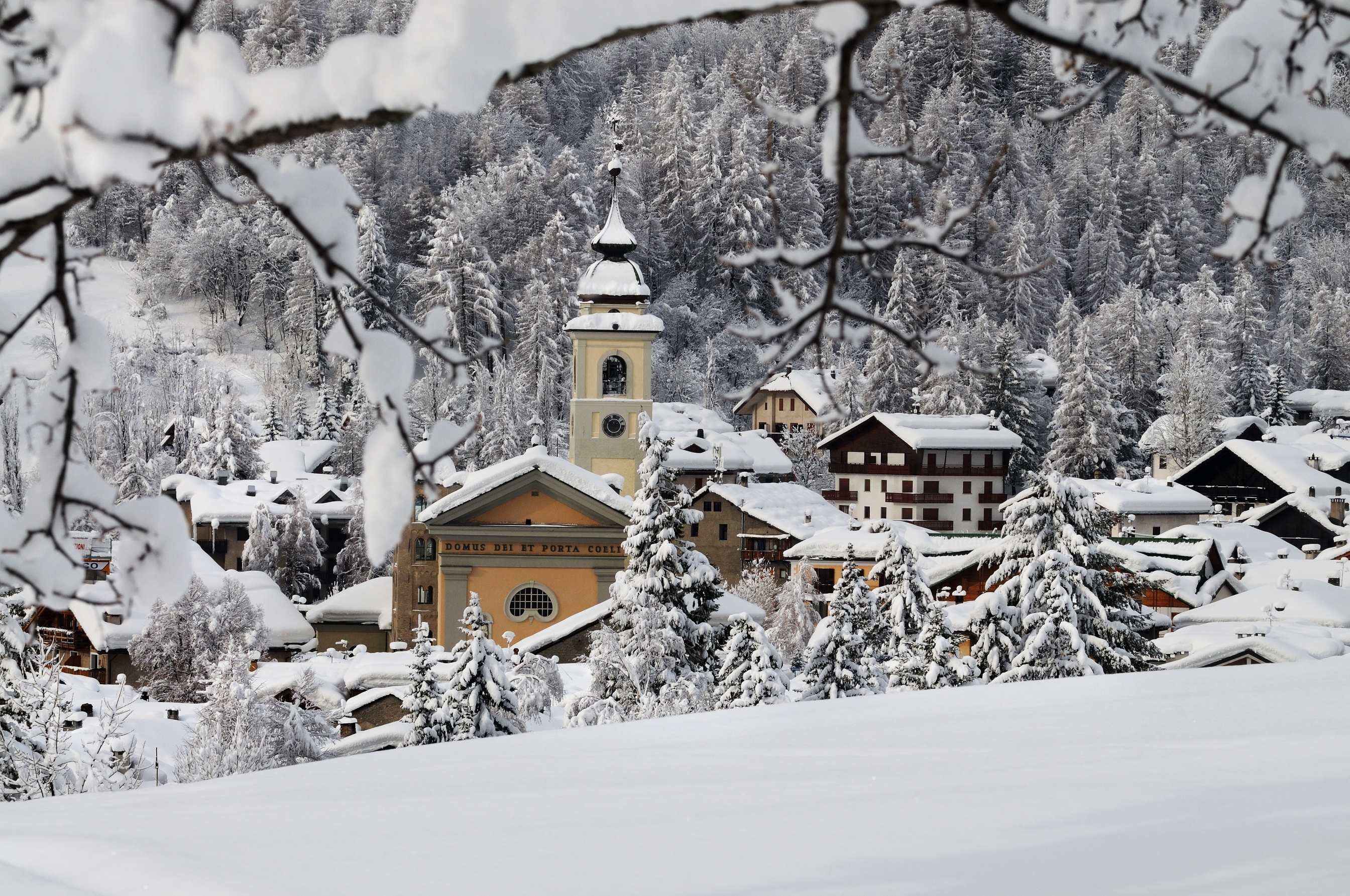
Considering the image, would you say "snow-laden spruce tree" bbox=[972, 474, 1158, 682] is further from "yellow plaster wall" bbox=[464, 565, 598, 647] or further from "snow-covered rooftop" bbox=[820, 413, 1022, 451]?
"snow-covered rooftop" bbox=[820, 413, 1022, 451]

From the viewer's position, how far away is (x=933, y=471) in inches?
2015

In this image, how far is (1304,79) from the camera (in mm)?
2500

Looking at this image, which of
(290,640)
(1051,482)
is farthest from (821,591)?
(1051,482)

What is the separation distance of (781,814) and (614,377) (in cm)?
3477

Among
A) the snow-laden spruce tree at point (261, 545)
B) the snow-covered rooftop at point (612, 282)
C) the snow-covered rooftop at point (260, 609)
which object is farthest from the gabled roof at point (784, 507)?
the snow-laden spruce tree at point (261, 545)

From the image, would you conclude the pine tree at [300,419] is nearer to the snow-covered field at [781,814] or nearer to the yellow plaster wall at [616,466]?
the yellow plaster wall at [616,466]

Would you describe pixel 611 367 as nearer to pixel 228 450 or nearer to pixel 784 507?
pixel 784 507

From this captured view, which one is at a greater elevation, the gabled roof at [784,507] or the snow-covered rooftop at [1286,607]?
the gabled roof at [784,507]

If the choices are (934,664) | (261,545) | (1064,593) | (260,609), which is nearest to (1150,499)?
(261,545)

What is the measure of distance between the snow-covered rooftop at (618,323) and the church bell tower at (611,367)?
0.06 ft

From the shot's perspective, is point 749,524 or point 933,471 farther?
point 933,471

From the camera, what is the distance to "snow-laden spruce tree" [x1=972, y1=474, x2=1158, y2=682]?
1756 centimetres

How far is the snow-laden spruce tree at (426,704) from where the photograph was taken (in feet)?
53.4

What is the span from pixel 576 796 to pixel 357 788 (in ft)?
2.94
